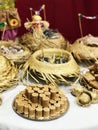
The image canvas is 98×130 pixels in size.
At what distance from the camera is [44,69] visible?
4.04ft

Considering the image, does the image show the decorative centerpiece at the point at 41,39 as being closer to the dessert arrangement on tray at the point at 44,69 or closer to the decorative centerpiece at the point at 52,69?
the dessert arrangement on tray at the point at 44,69

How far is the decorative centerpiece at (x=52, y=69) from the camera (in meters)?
1.22

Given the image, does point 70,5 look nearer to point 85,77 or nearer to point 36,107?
point 85,77

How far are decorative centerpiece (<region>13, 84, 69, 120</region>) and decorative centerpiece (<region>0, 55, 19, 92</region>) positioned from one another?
0.09 m

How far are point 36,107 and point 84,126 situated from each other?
0.18m

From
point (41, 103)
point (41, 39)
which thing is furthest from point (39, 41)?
point (41, 103)

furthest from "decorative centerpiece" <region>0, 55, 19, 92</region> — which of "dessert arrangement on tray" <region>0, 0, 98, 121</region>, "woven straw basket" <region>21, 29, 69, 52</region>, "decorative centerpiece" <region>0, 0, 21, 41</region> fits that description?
"decorative centerpiece" <region>0, 0, 21, 41</region>

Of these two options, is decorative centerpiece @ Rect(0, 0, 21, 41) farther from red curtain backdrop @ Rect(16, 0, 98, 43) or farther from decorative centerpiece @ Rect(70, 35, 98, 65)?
decorative centerpiece @ Rect(70, 35, 98, 65)

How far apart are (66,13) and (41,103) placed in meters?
0.90

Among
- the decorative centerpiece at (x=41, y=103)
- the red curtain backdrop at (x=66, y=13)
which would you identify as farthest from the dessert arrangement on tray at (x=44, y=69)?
the red curtain backdrop at (x=66, y=13)

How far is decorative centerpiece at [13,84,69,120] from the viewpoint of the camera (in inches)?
40.7

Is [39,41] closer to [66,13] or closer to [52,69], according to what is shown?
[52,69]

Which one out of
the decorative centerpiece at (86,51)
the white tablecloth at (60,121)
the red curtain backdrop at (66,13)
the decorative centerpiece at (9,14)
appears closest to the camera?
the white tablecloth at (60,121)

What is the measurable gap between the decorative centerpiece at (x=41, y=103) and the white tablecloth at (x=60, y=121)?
18mm
